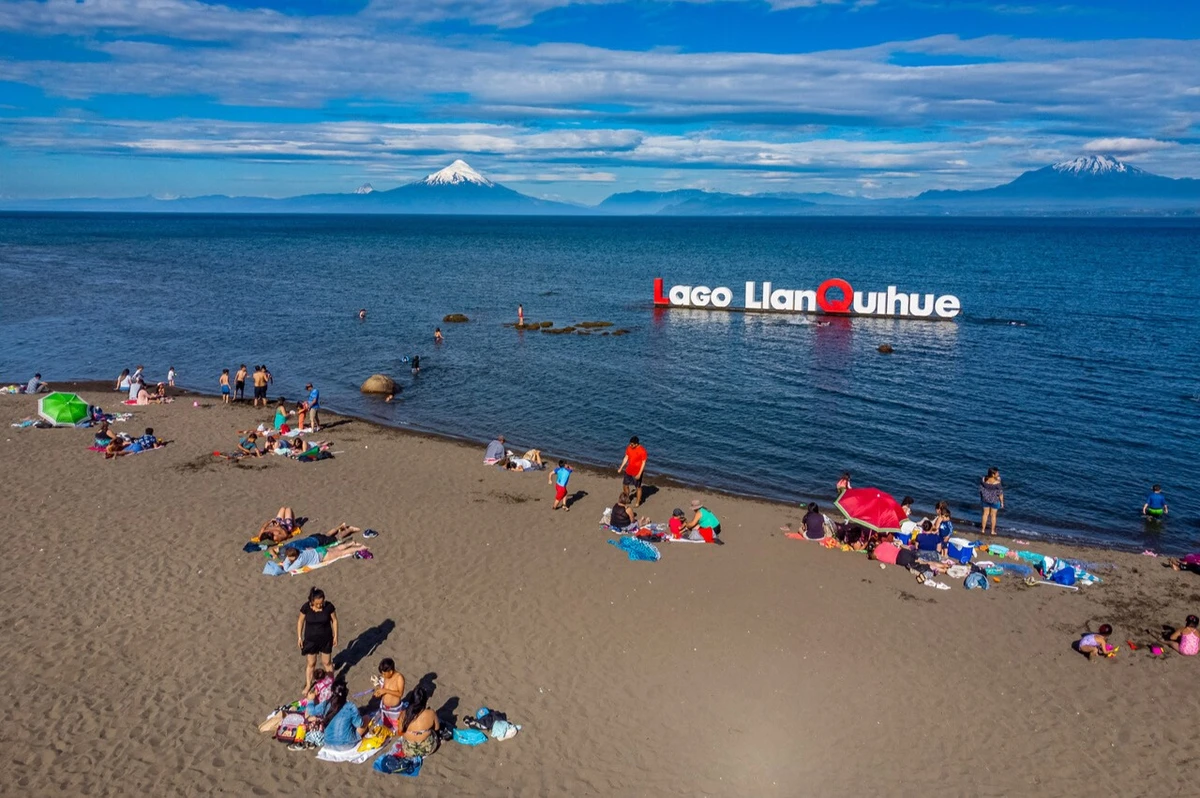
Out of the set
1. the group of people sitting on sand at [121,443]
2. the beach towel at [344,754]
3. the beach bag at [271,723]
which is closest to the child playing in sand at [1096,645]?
the beach towel at [344,754]

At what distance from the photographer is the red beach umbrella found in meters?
19.3

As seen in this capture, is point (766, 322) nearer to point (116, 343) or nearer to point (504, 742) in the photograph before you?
point (116, 343)

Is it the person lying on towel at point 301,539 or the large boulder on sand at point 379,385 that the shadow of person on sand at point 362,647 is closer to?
the person lying on towel at point 301,539

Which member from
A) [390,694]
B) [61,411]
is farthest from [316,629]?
[61,411]

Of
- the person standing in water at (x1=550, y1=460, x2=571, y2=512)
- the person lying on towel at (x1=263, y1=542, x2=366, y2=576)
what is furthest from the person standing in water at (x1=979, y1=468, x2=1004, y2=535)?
the person lying on towel at (x1=263, y1=542, x2=366, y2=576)

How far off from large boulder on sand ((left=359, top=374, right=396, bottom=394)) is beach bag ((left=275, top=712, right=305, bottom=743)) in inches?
958

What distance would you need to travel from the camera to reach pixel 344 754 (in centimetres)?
1188

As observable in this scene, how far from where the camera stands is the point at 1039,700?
14.0 meters

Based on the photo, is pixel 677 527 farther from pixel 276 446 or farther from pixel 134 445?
pixel 134 445

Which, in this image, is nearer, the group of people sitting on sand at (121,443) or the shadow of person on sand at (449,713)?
the shadow of person on sand at (449,713)

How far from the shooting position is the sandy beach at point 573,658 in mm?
12000

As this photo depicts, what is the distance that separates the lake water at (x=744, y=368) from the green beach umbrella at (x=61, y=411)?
31.4 ft

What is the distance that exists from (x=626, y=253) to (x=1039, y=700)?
11694 cm

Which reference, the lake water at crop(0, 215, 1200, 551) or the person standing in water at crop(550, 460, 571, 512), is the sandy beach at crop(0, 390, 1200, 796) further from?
the lake water at crop(0, 215, 1200, 551)
